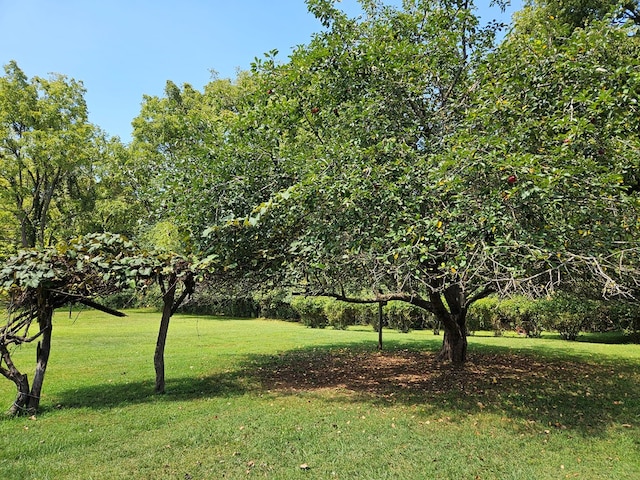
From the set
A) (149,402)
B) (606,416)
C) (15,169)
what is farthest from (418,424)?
(15,169)

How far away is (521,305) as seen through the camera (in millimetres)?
15555

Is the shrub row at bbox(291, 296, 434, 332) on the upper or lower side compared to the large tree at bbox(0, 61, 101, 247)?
lower

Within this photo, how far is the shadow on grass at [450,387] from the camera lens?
239 inches

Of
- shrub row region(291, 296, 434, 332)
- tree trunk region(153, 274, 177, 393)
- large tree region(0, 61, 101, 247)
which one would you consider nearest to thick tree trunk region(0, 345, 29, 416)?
tree trunk region(153, 274, 177, 393)

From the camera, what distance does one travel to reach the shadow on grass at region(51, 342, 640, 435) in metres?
6.08

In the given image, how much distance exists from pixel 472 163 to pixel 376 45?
287cm

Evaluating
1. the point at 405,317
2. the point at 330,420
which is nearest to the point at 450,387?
the point at 330,420

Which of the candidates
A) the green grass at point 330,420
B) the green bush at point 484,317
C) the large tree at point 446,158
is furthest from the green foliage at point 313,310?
the large tree at point 446,158

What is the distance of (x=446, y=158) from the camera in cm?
519

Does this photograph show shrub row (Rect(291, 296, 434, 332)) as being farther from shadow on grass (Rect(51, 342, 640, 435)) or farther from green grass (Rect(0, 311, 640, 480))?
green grass (Rect(0, 311, 640, 480))

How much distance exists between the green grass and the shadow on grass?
4cm

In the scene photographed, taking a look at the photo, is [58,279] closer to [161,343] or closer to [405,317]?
[161,343]

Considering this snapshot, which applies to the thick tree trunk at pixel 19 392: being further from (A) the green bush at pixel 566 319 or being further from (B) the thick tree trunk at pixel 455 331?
(A) the green bush at pixel 566 319

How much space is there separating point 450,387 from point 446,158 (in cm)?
427
